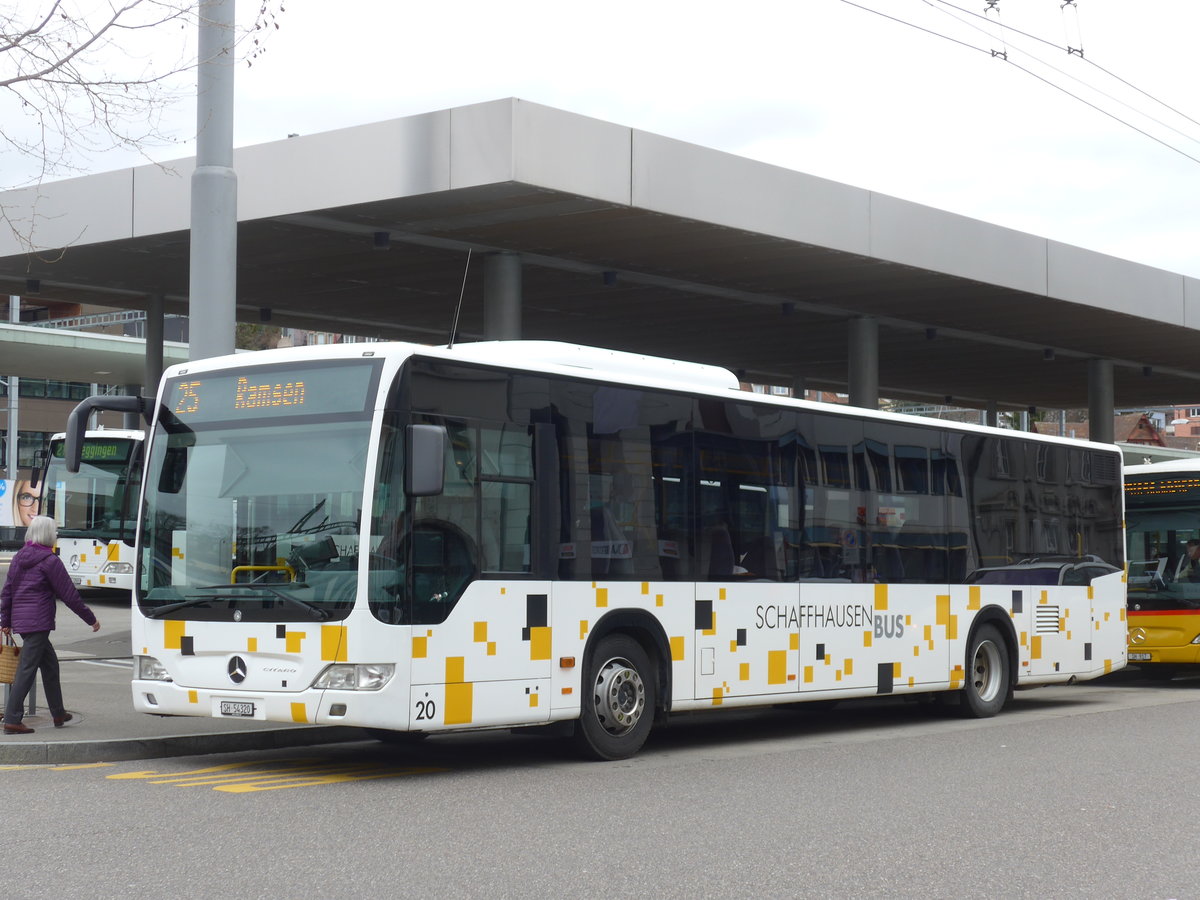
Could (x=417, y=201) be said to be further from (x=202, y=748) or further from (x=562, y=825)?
(x=562, y=825)

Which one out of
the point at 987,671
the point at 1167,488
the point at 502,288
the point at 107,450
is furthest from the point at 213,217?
the point at 107,450

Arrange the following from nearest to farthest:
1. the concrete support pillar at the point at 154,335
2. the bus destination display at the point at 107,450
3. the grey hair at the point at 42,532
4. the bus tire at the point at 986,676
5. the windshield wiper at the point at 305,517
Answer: the windshield wiper at the point at 305,517 → the grey hair at the point at 42,532 → the bus tire at the point at 986,676 → the concrete support pillar at the point at 154,335 → the bus destination display at the point at 107,450

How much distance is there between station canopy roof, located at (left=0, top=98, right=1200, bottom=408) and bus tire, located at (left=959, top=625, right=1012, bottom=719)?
6762 mm

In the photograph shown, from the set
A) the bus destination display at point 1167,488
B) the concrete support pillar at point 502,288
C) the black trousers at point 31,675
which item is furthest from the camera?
the concrete support pillar at point 502,288

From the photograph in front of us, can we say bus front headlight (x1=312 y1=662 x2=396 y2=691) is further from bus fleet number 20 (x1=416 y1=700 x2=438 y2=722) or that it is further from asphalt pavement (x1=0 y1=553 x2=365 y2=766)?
asphalt pavement (x1=0 y1=553 x2=365 y2=766)

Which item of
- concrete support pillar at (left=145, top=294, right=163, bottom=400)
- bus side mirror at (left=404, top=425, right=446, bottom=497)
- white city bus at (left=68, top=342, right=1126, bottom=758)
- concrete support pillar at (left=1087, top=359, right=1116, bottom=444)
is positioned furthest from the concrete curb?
concrete support pillar at (left=1087, top=359, right=1116, bottom=444)

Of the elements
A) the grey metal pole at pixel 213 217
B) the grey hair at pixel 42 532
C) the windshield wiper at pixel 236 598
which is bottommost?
the windshield wiper at pixel 236 598

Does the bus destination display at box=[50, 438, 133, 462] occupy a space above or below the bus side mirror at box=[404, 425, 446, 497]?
above

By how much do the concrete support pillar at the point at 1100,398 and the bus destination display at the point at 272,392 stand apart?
2841 cm

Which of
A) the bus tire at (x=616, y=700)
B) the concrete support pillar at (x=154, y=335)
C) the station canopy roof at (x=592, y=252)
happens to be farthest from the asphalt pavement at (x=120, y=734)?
the concrete support pillar at (x=154, y=335)

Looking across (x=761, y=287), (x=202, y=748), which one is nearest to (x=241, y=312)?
(x=761, y=287)

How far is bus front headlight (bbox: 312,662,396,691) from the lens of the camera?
10328 millimetres

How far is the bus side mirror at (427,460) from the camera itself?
33.8ft

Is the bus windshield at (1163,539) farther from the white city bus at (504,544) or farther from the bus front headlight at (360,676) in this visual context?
the bus front headlight at (360,676)
